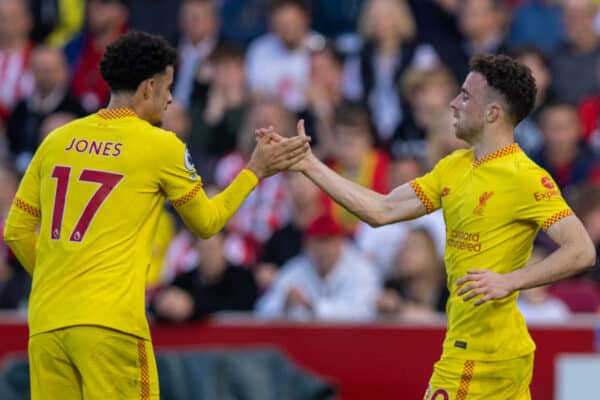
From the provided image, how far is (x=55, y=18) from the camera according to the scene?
13.8 m

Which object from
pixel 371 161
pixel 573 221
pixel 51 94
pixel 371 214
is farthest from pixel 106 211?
pixel 51 94

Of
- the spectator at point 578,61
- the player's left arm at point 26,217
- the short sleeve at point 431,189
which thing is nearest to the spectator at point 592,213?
the spectator at point 578,61

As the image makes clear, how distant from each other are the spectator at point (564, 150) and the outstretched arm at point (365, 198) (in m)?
4.48

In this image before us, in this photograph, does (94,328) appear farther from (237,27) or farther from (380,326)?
(237,27)

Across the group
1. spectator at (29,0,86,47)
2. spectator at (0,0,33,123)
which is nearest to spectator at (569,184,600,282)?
spectator at (0,0,33,123)

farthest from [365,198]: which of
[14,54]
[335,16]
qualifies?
[14,54]

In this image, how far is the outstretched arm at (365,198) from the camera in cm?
662

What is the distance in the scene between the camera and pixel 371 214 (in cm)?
670

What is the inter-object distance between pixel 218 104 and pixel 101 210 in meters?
6.67

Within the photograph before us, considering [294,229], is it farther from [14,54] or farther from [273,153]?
[273,153]

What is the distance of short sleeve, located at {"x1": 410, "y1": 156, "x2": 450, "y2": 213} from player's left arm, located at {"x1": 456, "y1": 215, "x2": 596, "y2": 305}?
66 centimetres

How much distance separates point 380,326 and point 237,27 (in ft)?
15.2

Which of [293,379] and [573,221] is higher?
Result: [573,221]

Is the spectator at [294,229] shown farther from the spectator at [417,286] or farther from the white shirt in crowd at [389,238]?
the spectator at [417,286]
